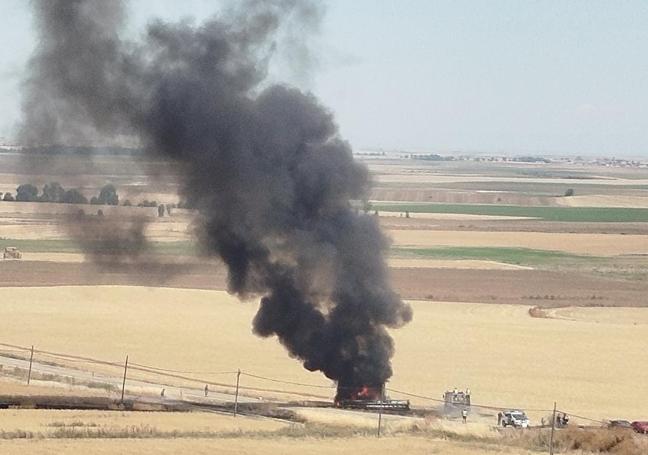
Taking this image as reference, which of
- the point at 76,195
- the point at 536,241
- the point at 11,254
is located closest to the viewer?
the point at 76,195

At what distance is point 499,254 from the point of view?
15438 centimetres

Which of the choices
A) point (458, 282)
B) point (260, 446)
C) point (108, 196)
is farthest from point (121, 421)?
point (458, 282)

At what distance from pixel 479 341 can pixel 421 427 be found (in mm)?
34297

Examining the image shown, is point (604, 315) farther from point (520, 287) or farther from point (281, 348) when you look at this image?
point (281, 348)

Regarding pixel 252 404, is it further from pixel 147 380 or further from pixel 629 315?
pixel 629 315

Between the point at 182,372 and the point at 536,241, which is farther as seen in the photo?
the point at 536,241

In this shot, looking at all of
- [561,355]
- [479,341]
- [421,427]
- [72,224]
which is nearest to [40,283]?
[72,224]

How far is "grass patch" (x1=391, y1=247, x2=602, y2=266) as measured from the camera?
148 metres

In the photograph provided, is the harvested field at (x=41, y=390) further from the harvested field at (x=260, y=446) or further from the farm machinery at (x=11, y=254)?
the farm machinery at (x=11, y=254)

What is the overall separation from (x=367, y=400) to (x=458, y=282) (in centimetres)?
6171

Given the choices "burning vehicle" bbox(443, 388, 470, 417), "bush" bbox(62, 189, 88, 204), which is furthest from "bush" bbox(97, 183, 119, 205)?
"burning vehicle" bbox(443, 388, 470, 417)

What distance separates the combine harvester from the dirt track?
39.4 m

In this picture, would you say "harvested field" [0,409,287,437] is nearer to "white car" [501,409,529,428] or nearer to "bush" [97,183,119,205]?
"white car" [501,409,529,428]

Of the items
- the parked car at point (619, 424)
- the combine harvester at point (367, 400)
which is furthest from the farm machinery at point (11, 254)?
the parked car at point (619, 424)
